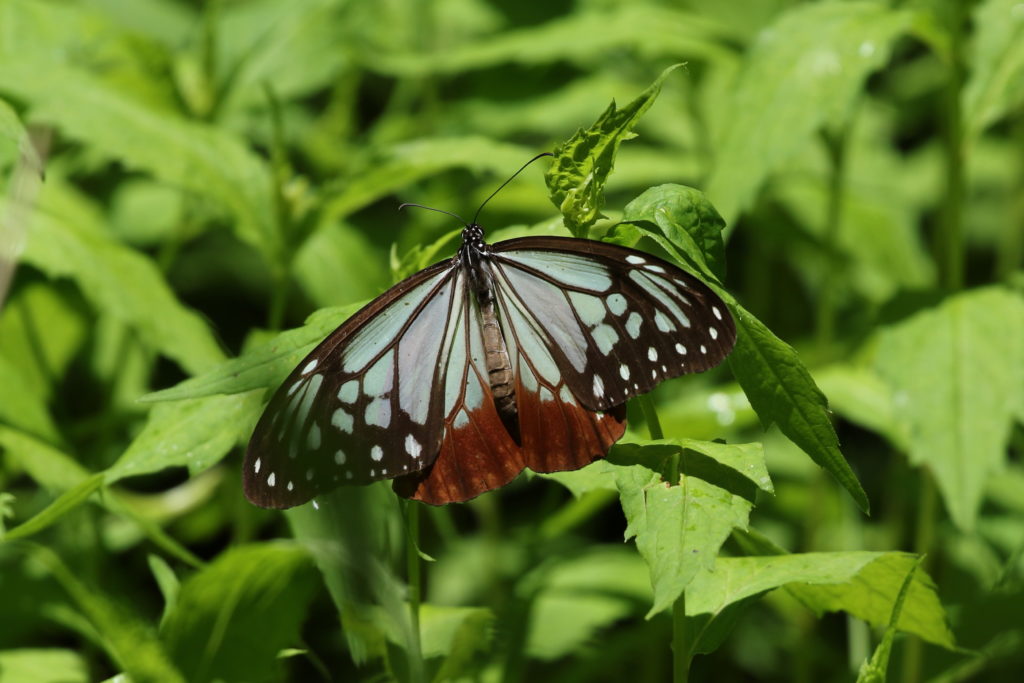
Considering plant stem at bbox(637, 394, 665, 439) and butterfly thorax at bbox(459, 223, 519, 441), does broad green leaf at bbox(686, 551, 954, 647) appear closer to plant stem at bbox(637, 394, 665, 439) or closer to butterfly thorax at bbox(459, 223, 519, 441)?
plant stem at bbox(637, 394, 665, 439)

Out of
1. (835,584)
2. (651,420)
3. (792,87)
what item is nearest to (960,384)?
(792,87)

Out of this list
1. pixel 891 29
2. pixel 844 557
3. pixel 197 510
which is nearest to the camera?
pixel 844 557

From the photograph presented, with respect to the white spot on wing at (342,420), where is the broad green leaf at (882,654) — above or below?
below

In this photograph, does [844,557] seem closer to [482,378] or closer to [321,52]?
[482,378]

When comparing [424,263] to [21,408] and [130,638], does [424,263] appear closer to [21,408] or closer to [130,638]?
[130,638]

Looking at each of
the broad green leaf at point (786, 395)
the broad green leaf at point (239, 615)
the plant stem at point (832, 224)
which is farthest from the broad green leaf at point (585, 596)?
the broad green leaf at point (786, 395)

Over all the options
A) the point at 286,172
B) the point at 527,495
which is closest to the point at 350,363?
the point at 286,172

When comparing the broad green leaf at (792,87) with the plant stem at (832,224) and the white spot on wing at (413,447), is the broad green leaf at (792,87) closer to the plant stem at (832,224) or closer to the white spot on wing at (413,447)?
the plant stem at (832,224)

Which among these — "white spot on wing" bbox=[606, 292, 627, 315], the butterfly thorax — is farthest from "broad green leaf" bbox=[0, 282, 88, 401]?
"white spot on wing" bbox=[606, 292, 627, 315]
